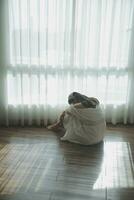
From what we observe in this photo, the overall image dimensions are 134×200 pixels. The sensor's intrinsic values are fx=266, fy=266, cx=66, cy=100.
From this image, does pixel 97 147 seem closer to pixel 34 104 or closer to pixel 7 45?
pixel 34 104

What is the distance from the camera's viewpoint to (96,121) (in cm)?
339

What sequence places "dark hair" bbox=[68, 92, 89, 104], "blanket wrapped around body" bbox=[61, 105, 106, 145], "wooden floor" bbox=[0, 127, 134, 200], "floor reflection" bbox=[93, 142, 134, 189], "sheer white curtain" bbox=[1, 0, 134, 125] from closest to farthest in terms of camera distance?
1. "wooden floor" bbox=[0, 127, 134, 200]
2. "floor reflection" bbox=[93, 142, 134, 189]
3. "blanket wrapped around body" bbox=[61, 105, 106, 145]
4. "dark hair" bbox=[68, 92, 89, 104]
5. "sheer white curtain" bbox=[1, 0, 134, 125]

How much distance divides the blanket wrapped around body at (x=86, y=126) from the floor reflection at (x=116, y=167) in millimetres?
205

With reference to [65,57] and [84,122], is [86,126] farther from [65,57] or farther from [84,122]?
[65,57]

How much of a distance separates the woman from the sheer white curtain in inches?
20.8

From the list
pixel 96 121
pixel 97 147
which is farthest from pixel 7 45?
pixel 97 147

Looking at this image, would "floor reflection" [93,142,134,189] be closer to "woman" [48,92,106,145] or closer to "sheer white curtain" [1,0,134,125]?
"woman" [48,92,106,145]

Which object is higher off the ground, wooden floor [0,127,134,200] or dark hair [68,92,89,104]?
dark hair [68,92,89,104]

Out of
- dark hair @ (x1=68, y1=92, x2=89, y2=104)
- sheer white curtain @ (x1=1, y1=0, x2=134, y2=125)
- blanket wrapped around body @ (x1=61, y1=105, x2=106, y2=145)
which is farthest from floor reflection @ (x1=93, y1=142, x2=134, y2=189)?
→ sheer white curtain @ (x1=1, y1=0, x2=134, y2=125)

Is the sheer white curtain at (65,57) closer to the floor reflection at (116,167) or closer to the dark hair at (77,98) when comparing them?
the dark hair at (77,98)

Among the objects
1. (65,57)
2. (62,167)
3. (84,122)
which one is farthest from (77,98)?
(62,167)

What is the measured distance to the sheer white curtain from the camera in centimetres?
368

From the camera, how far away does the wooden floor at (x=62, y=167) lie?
2430 mm

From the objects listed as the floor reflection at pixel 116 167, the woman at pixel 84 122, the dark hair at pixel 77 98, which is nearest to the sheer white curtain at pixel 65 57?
the dark hair at pixel 77 98
